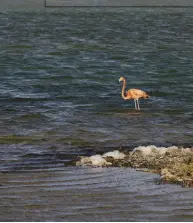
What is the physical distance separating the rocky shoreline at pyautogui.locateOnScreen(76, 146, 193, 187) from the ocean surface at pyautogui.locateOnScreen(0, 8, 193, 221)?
33cm

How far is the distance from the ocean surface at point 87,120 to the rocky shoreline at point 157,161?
1.07ft

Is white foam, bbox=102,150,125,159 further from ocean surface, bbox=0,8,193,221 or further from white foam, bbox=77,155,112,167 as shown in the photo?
ocean surface, bbox=0,8,193,221

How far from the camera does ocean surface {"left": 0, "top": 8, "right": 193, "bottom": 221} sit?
12.6 m

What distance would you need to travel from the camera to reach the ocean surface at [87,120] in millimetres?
12555

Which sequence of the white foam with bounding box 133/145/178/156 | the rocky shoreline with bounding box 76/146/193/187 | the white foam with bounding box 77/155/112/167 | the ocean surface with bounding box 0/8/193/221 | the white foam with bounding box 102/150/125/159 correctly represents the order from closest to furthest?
the ocean surface with bounding box 0/8/193/221
the rocky shoreline with bounding box 76/146/193/187
the white foam with bounding box 77/155/112/167
the white foam with bounding box 102/150/125/159
the white foam with bounding box 133/145/178/156

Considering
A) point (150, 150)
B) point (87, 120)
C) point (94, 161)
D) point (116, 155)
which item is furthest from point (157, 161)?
point (87, 120)

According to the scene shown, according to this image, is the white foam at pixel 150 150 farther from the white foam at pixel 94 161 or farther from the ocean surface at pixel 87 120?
the ocean surface at pixel 87 120

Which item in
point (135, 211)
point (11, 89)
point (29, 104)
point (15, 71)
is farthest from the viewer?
point (15, 71)

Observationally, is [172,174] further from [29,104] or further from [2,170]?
[29,104]

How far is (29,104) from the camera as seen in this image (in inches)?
946

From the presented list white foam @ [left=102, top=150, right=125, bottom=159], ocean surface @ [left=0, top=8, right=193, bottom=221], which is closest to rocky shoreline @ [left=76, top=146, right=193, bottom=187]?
white foam @ [left=102, top=150, right=125, bottom=159]

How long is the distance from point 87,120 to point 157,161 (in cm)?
623

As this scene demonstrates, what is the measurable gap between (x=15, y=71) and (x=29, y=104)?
8.73m

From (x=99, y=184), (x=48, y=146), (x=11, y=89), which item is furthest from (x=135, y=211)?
(x=11, y=89)
